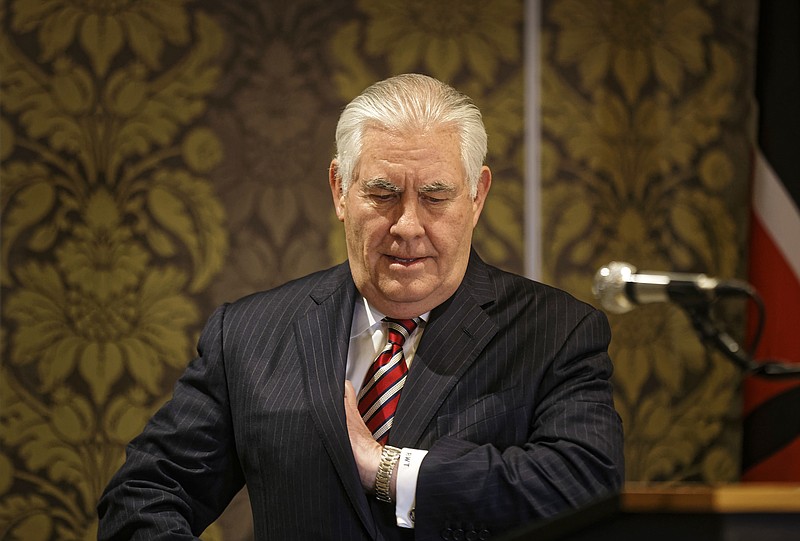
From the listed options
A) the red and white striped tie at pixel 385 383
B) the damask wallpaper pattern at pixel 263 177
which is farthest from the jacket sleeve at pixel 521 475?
the damask wallpaper pattern at pixel 263 177

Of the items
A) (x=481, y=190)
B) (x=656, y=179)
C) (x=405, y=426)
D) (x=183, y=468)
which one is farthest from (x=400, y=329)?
(x=656, y=179)

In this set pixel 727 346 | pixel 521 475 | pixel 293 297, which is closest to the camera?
pixel 727 346

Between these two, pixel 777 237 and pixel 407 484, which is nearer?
pixel 407 484

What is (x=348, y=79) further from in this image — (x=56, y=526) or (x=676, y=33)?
(x=56, y=526)

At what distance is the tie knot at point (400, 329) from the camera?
203cm

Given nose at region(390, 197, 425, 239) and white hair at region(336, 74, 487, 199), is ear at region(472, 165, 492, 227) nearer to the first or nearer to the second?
white hair at region(336, 74, 487, 199)

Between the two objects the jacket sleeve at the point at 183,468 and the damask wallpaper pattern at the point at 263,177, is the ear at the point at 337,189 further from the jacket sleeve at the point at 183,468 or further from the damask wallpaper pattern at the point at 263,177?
the damask wallpaper pattern at the point at 263,177

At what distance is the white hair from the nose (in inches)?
5.1

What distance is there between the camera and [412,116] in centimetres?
195

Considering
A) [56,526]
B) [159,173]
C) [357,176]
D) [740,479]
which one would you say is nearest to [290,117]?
[159,173]

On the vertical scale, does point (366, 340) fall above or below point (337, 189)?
below

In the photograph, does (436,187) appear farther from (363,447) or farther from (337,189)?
(363,447)

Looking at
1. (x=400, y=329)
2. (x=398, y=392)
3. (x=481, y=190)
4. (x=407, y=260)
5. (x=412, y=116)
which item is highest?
(x=412, y=116)

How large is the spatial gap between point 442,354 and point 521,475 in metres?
0.29
